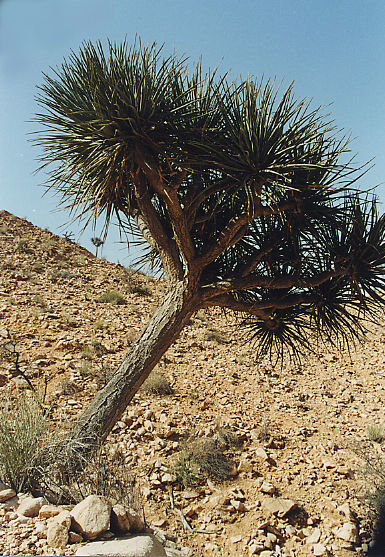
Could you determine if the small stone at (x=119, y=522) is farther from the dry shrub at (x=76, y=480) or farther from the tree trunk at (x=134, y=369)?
the tree trunk at (x=134, y=369)

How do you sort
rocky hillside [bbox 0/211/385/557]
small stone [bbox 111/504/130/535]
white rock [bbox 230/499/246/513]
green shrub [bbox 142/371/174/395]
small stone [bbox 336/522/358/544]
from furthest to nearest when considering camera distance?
green shrub [bbox 142/371/174/395]
white rock [bbox 230/499/246/513]
rocky hillside [bbox 0/211/385/557]
small stone [bbox 336/522/358/544]
small stone [bbox 111/504/130/535]

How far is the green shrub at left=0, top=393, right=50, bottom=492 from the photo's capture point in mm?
3172

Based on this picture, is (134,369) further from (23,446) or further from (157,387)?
(157,387)

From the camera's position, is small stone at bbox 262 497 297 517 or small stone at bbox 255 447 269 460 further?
small stone at bbox 255 447 269 460

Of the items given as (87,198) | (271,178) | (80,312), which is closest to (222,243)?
(271,178)

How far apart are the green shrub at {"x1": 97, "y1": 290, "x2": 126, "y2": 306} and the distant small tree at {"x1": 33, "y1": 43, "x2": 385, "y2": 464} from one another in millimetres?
6924

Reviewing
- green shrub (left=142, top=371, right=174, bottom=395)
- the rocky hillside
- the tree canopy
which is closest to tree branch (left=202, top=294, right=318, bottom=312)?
the tree canopy

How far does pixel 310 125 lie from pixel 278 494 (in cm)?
445

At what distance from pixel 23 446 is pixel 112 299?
8.64m

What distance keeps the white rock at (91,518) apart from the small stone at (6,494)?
0.53 meters

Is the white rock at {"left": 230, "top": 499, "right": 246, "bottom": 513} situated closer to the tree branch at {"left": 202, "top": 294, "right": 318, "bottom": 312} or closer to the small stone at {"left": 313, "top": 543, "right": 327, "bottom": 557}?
the small stone at {"left": 313, "top": 543, "right": 327, "bottom": 557}

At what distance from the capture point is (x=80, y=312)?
1059cm

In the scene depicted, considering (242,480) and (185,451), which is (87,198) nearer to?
(185,451)

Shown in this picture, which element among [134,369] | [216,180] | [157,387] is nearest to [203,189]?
[216,180]
